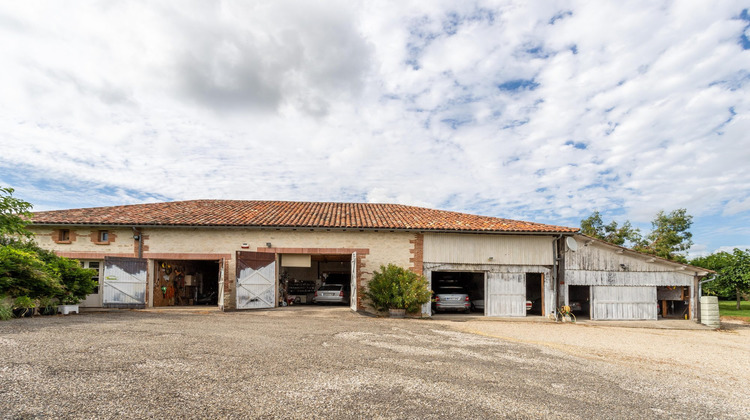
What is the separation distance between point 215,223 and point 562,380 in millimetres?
12278

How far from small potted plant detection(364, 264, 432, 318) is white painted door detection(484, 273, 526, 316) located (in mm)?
2806

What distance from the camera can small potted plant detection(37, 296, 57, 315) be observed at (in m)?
10.8

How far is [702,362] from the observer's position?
29.4 ft

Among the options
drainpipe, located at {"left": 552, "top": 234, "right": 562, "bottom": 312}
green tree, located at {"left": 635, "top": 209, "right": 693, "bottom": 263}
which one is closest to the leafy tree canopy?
green tree, located at {"left": 635, "top": 209, "right": 693, "bottom": 263}

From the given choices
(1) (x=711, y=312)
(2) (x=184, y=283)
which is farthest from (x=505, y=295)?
(2) (x=184, y=283)

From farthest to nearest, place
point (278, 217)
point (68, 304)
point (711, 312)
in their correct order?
point (278, 217) < point (711, 312) < point (68, 304)

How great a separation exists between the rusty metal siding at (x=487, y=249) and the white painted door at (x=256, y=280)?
5766 millimetres

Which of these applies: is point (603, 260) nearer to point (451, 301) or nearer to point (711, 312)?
point (711, 312)

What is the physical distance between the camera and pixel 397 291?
46.6ft

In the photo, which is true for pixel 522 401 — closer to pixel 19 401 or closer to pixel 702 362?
pixel 19 401

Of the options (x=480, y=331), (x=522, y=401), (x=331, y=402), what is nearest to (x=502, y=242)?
(x=480, y=331)

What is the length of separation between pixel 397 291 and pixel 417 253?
1978 mm

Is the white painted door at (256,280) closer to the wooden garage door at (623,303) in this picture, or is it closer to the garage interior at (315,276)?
the garage interior at (315,276)

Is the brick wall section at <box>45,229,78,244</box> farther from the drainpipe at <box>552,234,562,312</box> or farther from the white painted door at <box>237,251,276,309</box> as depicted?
the drainpipe at <box>552,234,562,312</box>
